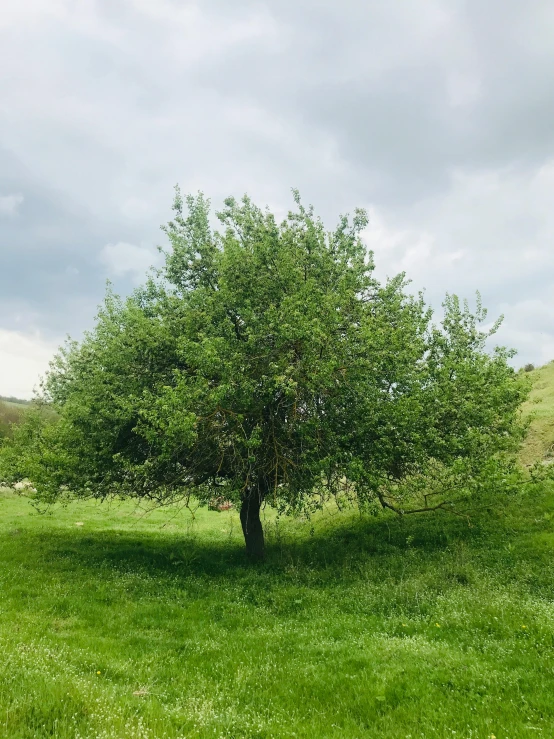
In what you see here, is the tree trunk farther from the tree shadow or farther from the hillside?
the hillside

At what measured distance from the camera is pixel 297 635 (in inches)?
456

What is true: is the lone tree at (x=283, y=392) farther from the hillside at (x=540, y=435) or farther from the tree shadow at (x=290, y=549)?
the hillside at (x=540, y=435)

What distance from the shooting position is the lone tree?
15414 mm

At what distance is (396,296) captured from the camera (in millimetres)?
19047

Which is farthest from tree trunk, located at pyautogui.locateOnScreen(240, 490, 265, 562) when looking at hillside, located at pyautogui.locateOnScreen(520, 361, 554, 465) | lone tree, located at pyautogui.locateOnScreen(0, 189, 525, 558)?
hillside, located at pyautogui.locateOnScreen(520, 361, 554, 465)

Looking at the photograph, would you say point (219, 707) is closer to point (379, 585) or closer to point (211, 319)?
point (379, 585)

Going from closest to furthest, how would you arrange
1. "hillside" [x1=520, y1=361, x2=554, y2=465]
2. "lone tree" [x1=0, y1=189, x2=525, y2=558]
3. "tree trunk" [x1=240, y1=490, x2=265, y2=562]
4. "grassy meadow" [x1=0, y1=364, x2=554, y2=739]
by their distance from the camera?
"grassy meadow" [x1=0, y1=364, x2=554, y2=739]
"lone tree" [x1=0, y1=189, x2=525, y2=558]
"tree trunk" [x1=240, y1=490, x2=265, y2=562]
"hillside" [x1=520, y1=361, x2=554, y2=465]

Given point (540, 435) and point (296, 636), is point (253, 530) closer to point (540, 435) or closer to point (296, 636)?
point (296, 636)

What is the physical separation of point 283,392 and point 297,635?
290 inches

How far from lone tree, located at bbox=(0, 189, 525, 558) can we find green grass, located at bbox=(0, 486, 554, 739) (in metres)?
2.67

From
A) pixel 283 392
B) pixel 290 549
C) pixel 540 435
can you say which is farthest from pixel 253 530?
pixel 540 435

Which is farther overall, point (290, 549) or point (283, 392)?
point (290, 549)

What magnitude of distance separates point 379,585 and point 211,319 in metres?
10.7

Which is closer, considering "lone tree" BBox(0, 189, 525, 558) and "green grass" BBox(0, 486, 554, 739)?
"green grass" BBox(0, 486, 554, 739)
